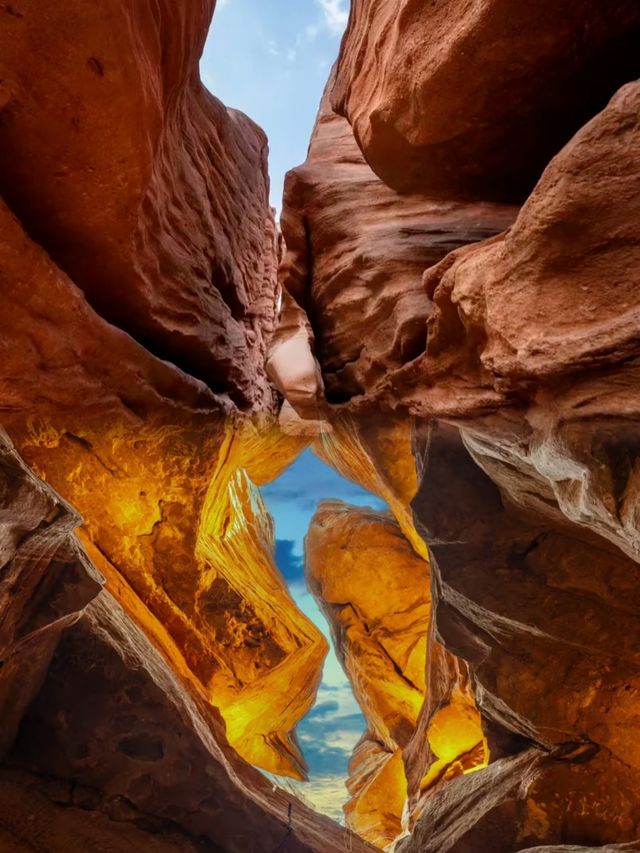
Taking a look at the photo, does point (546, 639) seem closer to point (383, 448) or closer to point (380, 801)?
point (383, 448)

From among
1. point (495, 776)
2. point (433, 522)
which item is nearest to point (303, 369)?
point (433, 522)

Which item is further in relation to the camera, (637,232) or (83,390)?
(83,390)

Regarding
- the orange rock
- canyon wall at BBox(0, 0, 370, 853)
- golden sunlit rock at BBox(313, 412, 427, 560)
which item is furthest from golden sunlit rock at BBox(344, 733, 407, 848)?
canyon wall at BBox(0, 0, 370, 853)

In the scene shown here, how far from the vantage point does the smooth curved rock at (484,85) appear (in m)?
3.41

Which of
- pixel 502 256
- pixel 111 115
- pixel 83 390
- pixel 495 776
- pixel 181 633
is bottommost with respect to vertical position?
pixel 495 776

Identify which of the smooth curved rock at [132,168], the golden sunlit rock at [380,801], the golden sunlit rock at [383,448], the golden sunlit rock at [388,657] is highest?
the smooth curved rock at [132,168]

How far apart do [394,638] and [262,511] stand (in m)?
4.81

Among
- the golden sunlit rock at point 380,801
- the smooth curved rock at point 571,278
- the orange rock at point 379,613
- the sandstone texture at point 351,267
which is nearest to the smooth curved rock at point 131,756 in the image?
the sandstone texture at point 351,267

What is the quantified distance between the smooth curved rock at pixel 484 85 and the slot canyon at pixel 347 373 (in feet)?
0.08

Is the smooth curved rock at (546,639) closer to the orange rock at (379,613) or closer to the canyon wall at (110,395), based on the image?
the canyon wall at (110,395)

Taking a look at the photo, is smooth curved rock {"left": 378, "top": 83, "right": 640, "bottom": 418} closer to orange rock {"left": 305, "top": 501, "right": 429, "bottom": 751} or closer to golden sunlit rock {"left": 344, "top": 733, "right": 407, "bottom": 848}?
orange rock {"left": 305, "top": 501, "right": 429, "bottom": 751}

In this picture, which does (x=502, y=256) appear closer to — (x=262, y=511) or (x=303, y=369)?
(x=303, y=369)

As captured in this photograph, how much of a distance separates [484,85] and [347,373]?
11.3 ft

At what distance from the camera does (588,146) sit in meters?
2.54
